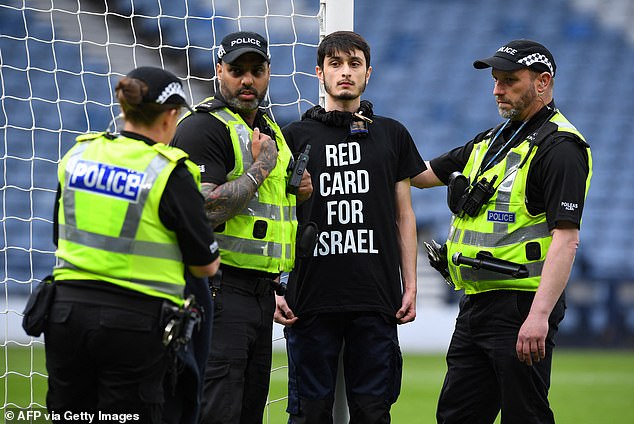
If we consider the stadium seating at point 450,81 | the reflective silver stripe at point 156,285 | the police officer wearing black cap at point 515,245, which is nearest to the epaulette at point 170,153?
the reflective silver stripe at point 156,285

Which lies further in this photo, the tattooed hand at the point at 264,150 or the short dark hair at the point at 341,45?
the short dark hair at the point at 341,45

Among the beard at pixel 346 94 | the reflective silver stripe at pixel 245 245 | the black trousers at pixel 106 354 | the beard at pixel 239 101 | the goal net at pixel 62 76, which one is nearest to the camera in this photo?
the black trousers at pixel 106 354

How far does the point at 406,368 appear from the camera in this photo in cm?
887

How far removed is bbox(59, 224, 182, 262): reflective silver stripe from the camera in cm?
277

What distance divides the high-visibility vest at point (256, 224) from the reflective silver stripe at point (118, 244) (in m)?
0.67

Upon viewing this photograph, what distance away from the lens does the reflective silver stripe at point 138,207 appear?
9.06 ft

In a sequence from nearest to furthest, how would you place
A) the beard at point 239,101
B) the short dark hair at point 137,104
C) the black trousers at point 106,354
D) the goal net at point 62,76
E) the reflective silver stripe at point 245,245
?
the black trousers at point 106,354 < the short dark hair at point 137,104 < the reflective silver stripe at point 245,245 < the beard at point 239,101 < the goal net at point 62,76

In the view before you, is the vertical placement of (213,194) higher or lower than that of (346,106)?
lower

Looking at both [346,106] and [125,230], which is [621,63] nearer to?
[346,106]

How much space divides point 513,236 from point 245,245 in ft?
3.44

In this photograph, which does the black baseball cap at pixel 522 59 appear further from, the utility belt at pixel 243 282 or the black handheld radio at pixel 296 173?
the utility belt at pixel 243 282

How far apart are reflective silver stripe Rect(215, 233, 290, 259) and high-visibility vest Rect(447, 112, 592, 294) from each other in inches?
32.0

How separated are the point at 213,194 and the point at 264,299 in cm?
49

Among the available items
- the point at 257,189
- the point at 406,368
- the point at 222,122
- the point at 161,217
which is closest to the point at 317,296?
the point at 257,189
